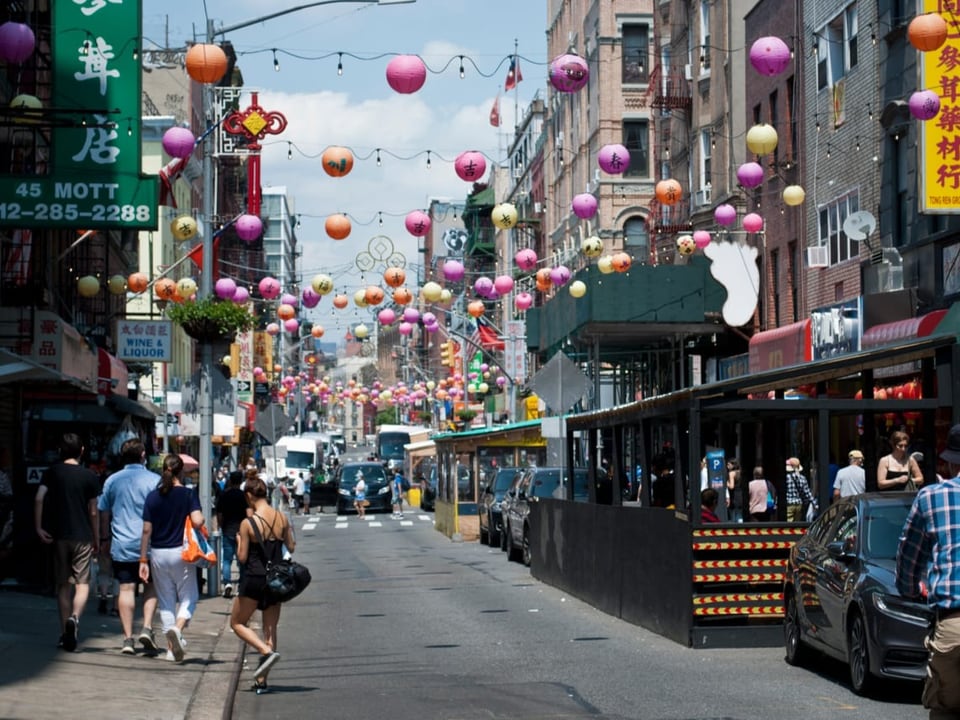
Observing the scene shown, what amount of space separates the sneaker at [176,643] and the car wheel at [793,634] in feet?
17.0

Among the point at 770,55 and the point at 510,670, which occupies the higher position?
the point at 770,55

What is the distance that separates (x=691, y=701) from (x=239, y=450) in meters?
77.8

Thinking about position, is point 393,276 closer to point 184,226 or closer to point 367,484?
point 184,226

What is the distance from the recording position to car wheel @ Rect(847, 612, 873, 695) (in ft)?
39.3

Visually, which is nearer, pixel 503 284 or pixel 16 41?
pixel 16 41

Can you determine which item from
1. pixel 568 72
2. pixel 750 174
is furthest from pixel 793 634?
pixel 750 174

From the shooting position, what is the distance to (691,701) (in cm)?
1198

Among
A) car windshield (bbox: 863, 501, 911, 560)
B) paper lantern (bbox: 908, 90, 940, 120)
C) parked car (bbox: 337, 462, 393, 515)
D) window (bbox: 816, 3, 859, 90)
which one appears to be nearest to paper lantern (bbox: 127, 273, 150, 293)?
window (bbox: 816, 3, 859, 90)

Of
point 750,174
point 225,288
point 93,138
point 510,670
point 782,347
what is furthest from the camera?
point 225,288

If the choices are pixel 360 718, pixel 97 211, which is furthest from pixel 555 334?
pixel 360 718

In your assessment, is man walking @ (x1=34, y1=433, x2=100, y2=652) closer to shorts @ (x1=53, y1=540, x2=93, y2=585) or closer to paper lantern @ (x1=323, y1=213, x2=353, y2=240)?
shorts @ (x1=53, y1=540, x2=93, y2=585)

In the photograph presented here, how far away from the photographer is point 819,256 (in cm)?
3447

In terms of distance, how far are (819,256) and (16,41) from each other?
19.8 meters

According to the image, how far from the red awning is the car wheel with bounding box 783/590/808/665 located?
34.7 feet
